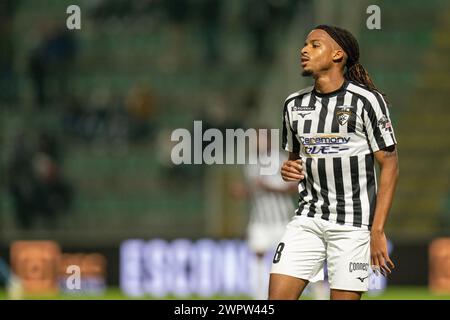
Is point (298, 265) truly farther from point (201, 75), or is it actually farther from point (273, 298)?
point (201, 75)

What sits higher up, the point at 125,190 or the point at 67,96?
the point at 67,96

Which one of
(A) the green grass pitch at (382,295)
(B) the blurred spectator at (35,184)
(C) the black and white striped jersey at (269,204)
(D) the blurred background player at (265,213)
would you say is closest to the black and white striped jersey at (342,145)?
(D) the blurred background player at (265,213)

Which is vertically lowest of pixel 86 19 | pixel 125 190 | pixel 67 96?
pixel 125 190

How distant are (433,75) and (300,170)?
32.5 feet

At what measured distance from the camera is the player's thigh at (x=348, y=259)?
18.1 ft

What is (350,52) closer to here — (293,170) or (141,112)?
(293,170)

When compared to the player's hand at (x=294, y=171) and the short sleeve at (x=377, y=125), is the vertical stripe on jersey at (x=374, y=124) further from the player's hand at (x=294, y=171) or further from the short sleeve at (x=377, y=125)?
the player's hand at (x=294, y=171)

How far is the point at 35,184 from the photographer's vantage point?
1409 centimetres

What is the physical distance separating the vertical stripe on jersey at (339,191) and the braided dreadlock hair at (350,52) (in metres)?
0.40

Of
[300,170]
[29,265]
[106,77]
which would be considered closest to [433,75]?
[106,77]

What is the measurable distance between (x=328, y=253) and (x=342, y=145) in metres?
0.51

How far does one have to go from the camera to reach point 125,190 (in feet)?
48.2
